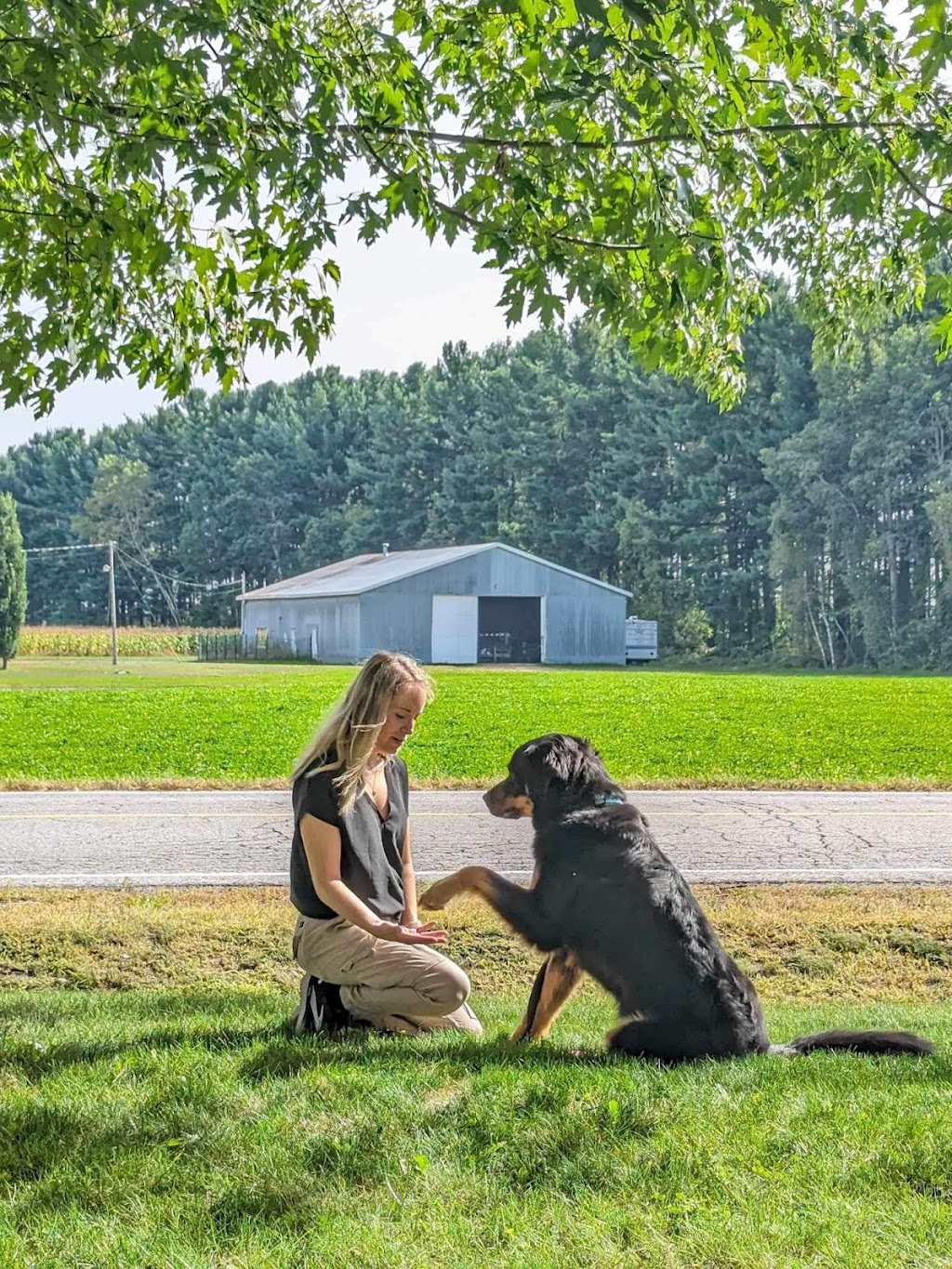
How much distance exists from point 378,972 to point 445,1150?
1.08m

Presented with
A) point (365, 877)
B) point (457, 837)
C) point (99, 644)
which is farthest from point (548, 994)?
point (99, 644)

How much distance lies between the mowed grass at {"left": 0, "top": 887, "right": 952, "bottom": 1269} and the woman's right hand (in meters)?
0.42

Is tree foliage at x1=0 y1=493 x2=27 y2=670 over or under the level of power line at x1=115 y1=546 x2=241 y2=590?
under

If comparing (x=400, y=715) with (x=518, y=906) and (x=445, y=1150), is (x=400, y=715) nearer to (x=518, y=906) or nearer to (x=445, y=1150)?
(x=518, y=906)

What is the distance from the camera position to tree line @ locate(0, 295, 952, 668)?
50.8 metres

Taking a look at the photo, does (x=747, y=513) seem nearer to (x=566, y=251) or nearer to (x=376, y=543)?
(x=376, y=543)

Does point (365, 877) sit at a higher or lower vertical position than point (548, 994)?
higher

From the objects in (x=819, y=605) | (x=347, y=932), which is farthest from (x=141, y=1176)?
(x=819, y=605)

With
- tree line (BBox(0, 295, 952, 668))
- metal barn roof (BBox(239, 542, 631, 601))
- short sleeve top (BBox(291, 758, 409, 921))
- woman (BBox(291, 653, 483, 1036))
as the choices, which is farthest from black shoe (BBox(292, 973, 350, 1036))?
tree line (BBox(0, 295, 952, 668))

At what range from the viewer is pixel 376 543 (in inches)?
2682

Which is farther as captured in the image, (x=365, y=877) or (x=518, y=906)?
(x=365, y=877)

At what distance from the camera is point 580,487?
2516 inches

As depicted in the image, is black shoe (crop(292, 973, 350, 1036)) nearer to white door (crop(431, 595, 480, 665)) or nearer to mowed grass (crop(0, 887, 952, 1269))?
mowed grass (crop(0, 887, 952, 1269))

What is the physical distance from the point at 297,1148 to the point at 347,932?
3.50 ft
